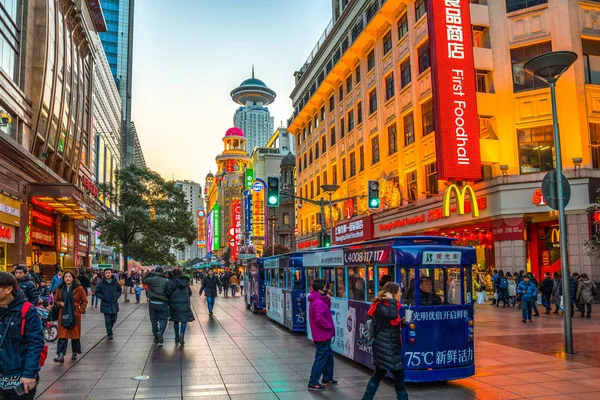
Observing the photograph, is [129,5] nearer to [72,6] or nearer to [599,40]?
[72,6]

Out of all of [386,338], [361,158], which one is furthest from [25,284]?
[361,158]

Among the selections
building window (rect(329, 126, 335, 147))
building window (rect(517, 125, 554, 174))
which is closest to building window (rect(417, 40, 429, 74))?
building window (rect(517, 125, 554, 174))

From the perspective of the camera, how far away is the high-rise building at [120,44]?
135250 mm

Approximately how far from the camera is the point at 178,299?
1406cm

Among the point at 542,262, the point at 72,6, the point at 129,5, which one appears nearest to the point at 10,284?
the point at 542,262

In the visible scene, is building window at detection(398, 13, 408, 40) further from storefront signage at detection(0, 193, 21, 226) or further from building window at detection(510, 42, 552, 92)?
storefront signage at detection(0, 193, 21, 226)

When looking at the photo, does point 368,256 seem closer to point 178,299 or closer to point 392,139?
point 178,299

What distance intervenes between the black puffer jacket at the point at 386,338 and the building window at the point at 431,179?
72.8 feet

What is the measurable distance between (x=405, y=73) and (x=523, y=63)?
809 cm

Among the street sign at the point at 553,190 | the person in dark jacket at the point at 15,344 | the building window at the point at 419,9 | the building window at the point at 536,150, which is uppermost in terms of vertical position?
the building window at the point at 419,9

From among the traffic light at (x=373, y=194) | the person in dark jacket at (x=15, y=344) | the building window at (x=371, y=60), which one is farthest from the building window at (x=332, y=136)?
the person in dark jacket at (x=15, y=344)

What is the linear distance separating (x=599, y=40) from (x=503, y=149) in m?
6.60

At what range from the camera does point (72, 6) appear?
37969 mm

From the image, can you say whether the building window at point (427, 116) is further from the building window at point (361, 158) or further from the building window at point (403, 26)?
the building window at point (361, 158)
